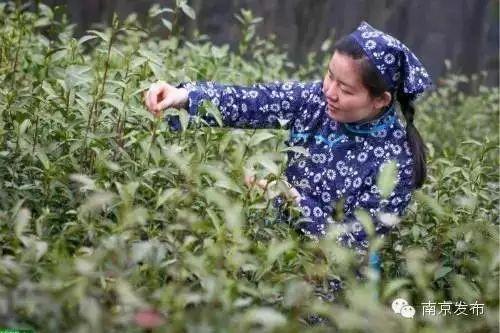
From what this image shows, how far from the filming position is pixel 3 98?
8.30 ft

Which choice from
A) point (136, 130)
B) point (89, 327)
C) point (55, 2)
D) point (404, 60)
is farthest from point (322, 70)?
point (89, 327)

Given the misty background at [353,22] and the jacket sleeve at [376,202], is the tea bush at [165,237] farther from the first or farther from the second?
the misty background at [353,22]

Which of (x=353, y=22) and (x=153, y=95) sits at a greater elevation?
(x=153, y=95)

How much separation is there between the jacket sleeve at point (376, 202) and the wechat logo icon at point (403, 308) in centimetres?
72

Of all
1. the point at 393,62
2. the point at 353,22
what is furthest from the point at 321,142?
the point at 353,22

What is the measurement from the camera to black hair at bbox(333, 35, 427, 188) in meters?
2.71

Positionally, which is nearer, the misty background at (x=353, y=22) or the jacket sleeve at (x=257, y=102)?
the jacket sleeve at (x=257, y=102)

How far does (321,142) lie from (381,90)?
0.24 metres

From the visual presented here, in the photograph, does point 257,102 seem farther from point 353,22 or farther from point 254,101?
point 353,22

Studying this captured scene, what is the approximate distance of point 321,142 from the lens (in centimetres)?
285

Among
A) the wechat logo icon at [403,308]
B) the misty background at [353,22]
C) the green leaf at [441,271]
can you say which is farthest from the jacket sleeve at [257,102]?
the misty background at [353,22]

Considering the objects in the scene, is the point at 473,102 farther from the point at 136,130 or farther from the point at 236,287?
the point at 236,287

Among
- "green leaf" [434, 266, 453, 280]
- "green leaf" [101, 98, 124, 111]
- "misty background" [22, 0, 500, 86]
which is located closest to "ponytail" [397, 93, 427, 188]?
"green leaf" [434, 266, 453, 280]

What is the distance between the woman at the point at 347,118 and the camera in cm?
271
